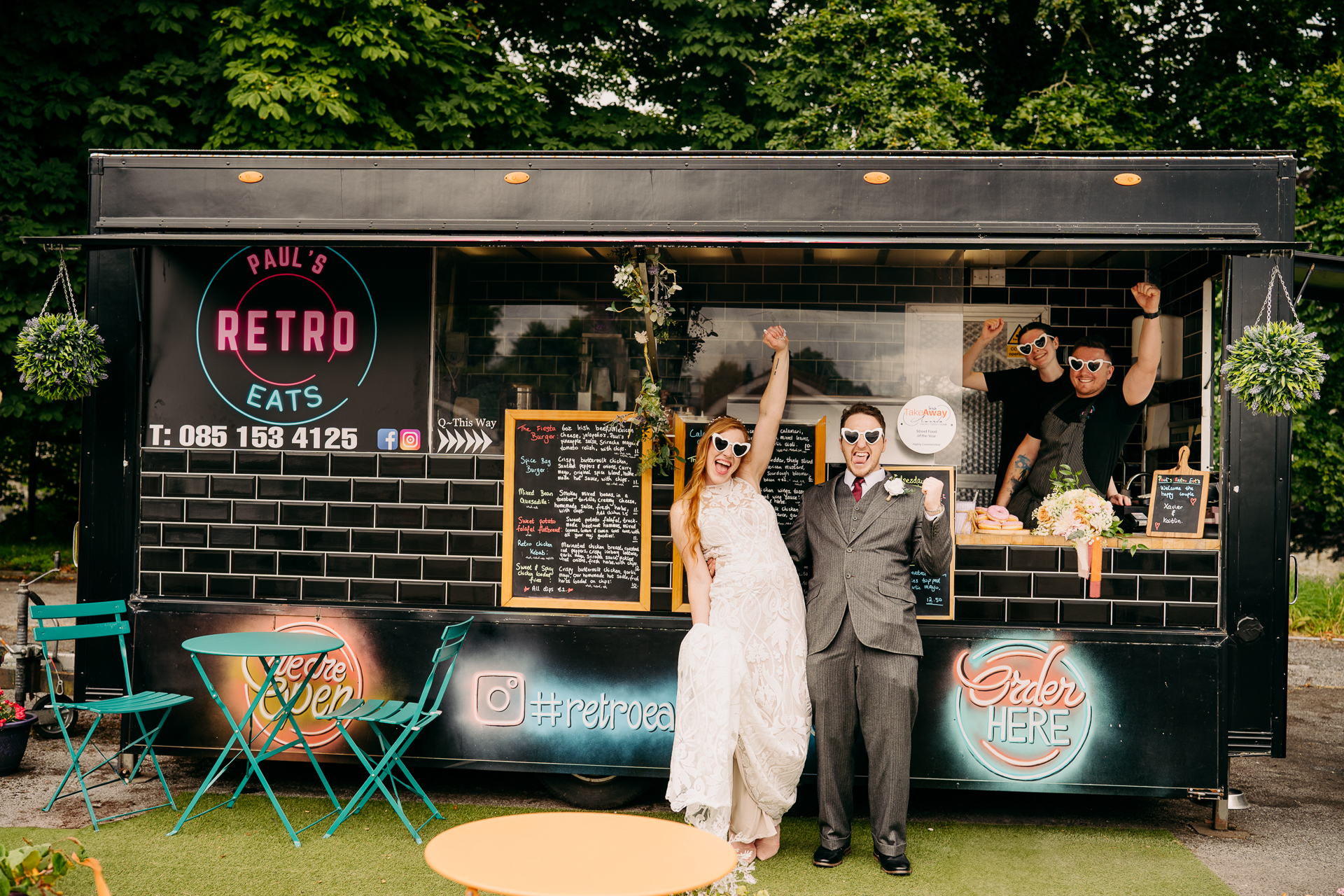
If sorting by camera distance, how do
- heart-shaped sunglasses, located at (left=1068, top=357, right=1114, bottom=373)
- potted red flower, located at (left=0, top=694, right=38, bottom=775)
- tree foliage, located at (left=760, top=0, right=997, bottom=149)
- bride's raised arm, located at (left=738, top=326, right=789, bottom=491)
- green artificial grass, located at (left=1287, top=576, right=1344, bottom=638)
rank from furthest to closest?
green artificial grass, located at (left=1287, top=576, right=1344, bottom=638) < tree foliage, located at (left=760, top=0, right=997, bottom=149) < heart-shaped sunglasses, located at (left=1068, top=357, right=1114, bottom=373) < potted red flower, located at (left=0, top=694, right=38, bottom=775) < bride's raised arm, located at (left=738, top=326, right=789, bottom=491)

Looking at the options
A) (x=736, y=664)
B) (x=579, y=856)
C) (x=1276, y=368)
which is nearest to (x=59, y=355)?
(x=736, y=664)

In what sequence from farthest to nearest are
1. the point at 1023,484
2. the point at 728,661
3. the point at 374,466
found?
the point at 1023,484 < the point at 374,466 < the point at 728,661

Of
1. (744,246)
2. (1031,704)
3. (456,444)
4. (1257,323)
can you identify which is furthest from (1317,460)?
(456,444)

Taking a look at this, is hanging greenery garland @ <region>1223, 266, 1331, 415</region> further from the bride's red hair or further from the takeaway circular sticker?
the bride's red hair

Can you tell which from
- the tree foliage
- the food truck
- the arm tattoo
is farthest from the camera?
the tree foliage

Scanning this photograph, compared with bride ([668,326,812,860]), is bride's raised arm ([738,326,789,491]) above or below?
above

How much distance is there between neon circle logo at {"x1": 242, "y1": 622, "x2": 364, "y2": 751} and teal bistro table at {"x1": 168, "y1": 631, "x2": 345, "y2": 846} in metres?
0.03

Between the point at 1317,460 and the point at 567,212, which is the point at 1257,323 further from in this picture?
the point at 1317,460

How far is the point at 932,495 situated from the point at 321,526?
10.4 feet

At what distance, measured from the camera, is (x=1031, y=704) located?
4.55 m

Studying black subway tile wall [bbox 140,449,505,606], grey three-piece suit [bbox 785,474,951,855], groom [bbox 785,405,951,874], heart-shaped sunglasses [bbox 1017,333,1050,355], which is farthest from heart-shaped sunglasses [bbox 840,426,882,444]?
heart-shaped sunglasses [bbox 1017,333,1050,355]

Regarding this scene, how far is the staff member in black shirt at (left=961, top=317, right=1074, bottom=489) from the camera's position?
→ 18.1ft

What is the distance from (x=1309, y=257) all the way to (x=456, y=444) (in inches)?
176

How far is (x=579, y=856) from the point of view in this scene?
242 centimetres
